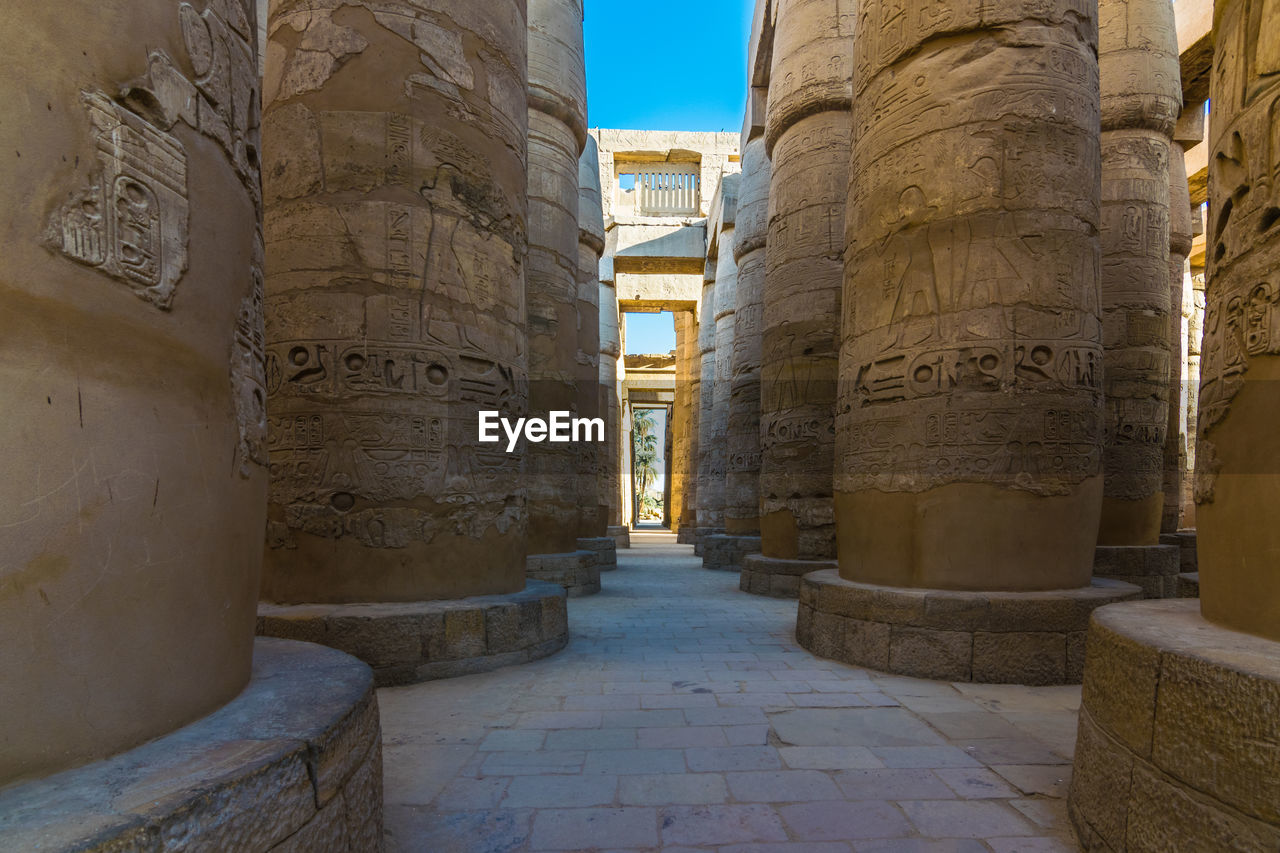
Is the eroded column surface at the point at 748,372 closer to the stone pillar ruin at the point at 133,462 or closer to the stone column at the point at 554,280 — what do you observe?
the stone column at the point at 554,280

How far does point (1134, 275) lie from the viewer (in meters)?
7.61

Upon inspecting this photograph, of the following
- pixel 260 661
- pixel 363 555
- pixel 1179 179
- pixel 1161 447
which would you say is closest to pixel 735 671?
pixel 363 555

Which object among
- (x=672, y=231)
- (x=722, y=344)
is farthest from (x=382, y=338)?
(x=672, y=231)

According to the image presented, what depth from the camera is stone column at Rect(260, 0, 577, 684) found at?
4219 millimetres

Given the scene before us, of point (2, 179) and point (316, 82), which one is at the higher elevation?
point (316, 82)

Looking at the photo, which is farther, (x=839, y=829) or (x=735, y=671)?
(x=735, y=671)

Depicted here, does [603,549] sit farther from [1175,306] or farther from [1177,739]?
[1177,739]

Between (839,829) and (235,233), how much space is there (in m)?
2.62

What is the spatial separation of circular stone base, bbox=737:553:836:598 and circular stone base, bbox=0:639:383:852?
6.26m

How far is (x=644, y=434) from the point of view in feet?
139

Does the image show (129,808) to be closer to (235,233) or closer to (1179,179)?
(235,233)

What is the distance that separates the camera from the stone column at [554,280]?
8.22 metres

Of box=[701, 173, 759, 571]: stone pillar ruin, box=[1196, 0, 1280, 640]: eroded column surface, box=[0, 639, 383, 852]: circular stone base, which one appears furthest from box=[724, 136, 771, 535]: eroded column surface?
box=[0, 639, 383, 852]: circular stone base

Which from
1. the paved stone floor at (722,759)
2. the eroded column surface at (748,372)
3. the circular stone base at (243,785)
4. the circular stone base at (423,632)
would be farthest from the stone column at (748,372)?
the circular stone base at (243,785)
